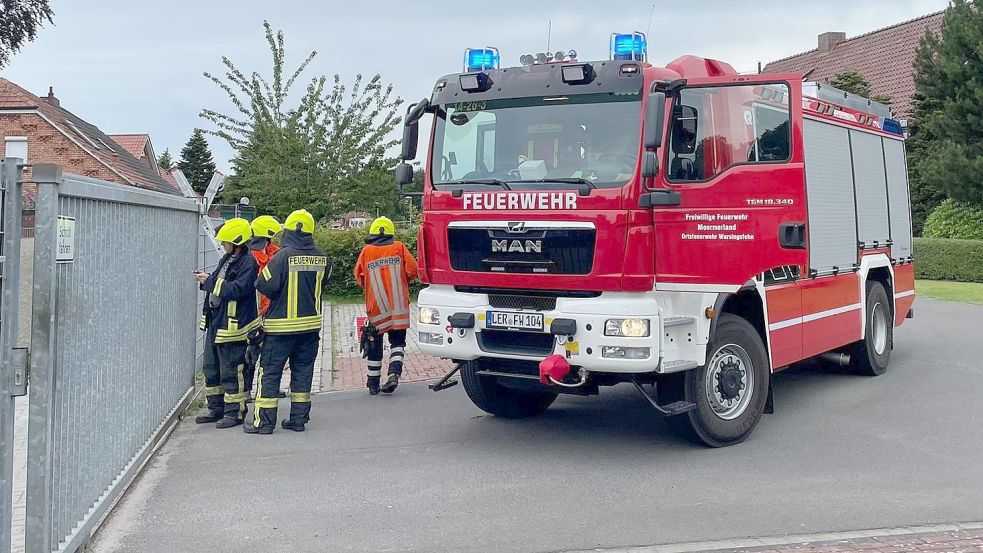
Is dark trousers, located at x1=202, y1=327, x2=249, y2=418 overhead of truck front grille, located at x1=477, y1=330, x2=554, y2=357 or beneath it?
beneath

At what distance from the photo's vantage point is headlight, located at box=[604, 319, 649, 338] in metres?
6.22

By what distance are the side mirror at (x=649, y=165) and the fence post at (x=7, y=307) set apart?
3.83 m

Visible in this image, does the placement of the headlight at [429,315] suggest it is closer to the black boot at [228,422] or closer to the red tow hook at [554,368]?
the red tow hook at [554,368]

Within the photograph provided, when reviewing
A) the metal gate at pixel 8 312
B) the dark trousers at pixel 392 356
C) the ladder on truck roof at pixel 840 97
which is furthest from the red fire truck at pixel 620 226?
the metal gate at pixel 8 312

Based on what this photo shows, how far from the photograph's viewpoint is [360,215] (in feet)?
87.9

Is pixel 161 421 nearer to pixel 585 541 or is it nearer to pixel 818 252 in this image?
pixel 585 541

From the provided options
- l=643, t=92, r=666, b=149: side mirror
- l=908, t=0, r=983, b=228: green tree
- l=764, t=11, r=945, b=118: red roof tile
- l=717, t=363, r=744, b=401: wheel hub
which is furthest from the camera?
l=764, t=11, r=945, b=118: red roof tile

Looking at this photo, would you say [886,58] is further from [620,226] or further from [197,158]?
[197,158]

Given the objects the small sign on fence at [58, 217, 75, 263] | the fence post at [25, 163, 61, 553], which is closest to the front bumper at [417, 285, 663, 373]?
the small sign on fence at [58, 217, 75, 263]

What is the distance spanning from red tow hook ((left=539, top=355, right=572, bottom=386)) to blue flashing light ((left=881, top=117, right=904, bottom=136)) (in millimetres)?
5606

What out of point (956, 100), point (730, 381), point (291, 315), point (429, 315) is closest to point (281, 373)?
point (291, 315)

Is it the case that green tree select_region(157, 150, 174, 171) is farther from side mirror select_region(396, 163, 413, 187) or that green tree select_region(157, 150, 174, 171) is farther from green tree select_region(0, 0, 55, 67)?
side mirror select_region(396, 163, 413, 187)

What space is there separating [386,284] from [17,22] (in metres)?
23.2

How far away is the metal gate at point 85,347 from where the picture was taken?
4109 millimetres
